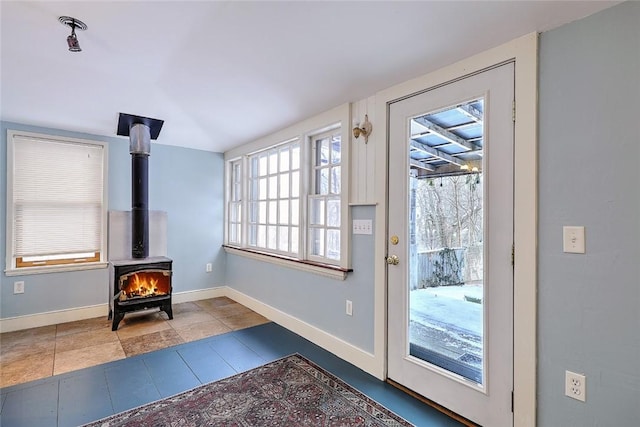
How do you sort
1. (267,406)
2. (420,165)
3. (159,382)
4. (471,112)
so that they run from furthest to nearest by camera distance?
(159,382) → (420,165) → (267,406) → (471,112)

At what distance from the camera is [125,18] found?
172cm

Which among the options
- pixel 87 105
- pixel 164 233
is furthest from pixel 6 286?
pixel 87 105

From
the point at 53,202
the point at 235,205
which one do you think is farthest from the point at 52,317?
the point at 235,205

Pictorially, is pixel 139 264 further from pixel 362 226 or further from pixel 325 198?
pixel 362 226

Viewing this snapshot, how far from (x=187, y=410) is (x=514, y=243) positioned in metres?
2.22

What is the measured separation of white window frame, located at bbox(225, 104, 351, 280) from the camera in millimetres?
2729

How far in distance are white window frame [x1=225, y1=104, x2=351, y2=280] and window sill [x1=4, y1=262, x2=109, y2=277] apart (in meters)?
1.61

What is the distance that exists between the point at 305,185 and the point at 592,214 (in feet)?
7.54

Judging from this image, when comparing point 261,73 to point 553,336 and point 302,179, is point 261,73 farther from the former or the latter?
point 553,336

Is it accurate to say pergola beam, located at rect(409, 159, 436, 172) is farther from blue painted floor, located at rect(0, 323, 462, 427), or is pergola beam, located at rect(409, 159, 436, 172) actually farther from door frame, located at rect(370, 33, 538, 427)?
blue painted floor, located at rect(0, 323, 462, 427)

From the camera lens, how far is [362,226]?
8.59ft

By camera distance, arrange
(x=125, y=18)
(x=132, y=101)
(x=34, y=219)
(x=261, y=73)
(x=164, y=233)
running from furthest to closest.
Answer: (x=164, y=233), (x=34, y=219), (x=132, y=101), (x=261, y=73), (x=125, y=18)

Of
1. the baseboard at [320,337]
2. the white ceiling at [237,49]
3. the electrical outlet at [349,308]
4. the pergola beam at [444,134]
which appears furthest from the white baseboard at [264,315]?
the white ceiling at [237,49]

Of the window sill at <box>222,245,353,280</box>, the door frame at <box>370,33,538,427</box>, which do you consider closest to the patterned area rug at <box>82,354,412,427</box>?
the door frame at <box>370,33,538,427</box>
